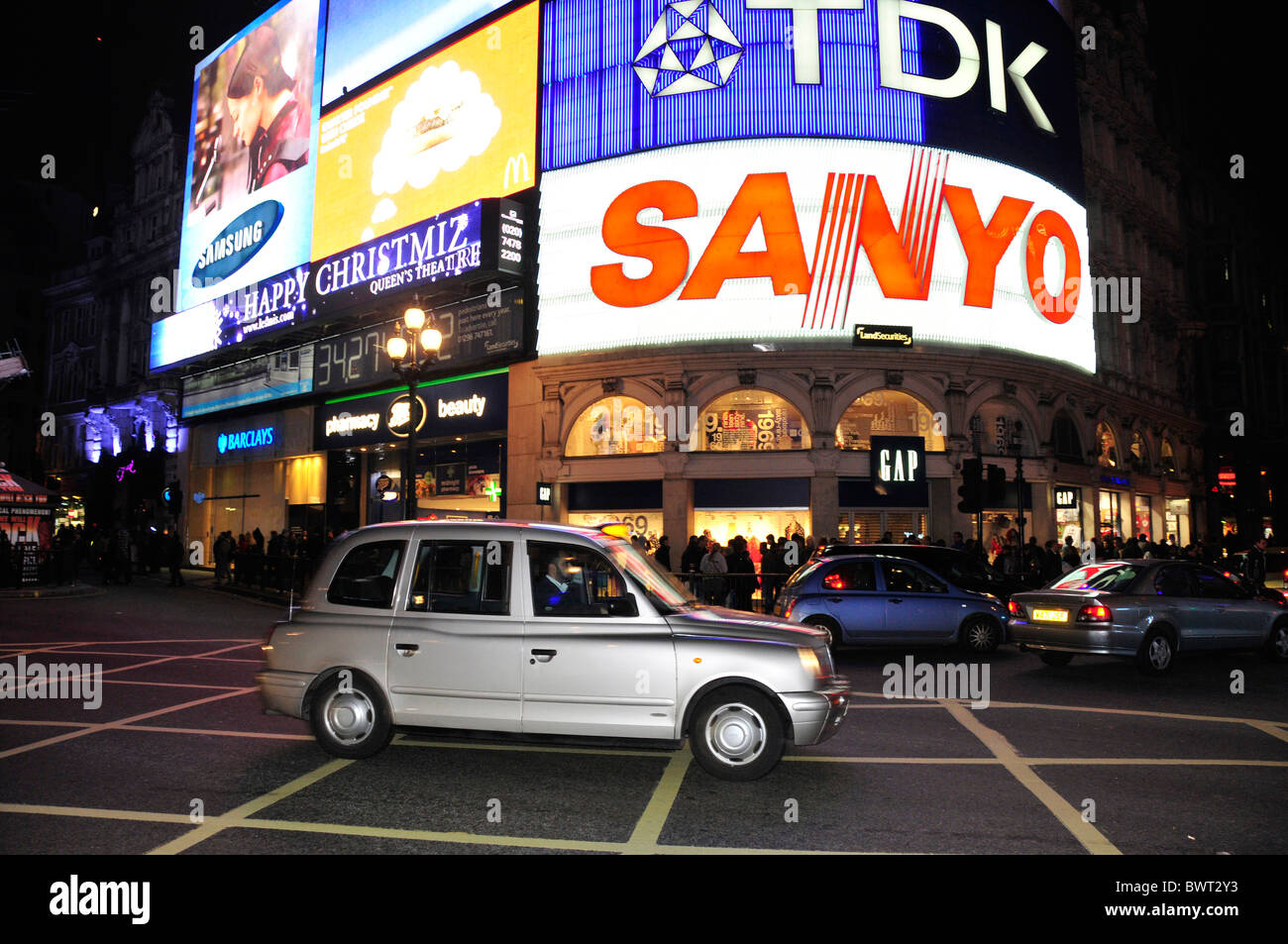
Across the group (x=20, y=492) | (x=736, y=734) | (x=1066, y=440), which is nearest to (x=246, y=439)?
(x=20, y=492)

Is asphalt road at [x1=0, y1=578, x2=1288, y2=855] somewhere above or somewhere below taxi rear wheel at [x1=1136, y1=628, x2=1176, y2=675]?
below

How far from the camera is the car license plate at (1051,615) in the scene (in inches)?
429

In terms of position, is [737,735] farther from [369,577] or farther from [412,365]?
[412,365]

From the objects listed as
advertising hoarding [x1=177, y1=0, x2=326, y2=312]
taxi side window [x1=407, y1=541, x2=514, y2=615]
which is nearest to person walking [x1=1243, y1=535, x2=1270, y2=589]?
taxi side window [x1=407, y1=541, x2=514, y2=615]

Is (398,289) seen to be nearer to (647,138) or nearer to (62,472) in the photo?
(647,138)

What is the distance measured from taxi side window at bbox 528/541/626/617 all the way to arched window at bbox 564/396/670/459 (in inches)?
785

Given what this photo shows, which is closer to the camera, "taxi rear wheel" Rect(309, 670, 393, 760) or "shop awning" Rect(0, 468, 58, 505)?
"taxi rear wheel" Rect(309, 670, 393, 760)

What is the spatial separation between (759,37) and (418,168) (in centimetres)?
1418

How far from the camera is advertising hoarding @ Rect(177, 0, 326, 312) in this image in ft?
128

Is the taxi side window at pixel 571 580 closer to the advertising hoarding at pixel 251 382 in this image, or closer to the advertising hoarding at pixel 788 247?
the advertising hoarding at pixel 788 247

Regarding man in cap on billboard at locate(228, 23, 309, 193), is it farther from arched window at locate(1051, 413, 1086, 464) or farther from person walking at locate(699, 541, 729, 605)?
arched window at locate(1051, 413, 1086, 464)

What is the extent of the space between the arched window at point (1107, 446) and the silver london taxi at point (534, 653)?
1230 inches

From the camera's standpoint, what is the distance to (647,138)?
2684 centimetres

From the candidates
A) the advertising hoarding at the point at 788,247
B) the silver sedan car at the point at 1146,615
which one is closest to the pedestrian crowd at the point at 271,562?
the advertising hoarding at the point at 788,247
